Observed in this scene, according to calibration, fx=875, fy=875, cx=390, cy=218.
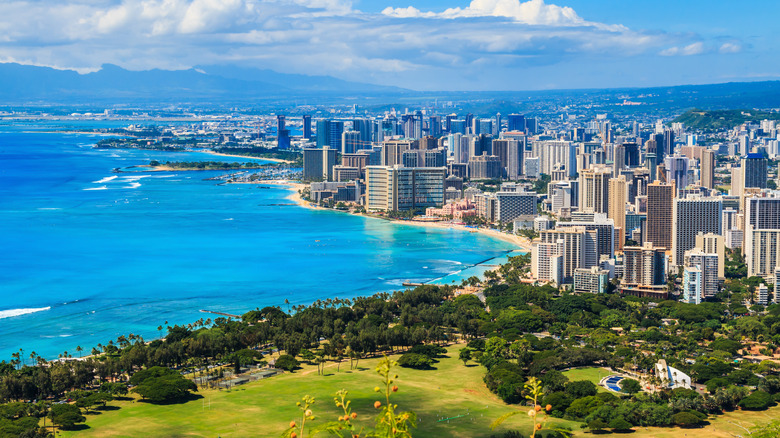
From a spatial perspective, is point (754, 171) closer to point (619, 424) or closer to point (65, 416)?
point (619, 424)

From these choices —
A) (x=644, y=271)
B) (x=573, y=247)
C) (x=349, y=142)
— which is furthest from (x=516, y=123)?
(x=644, y=271)

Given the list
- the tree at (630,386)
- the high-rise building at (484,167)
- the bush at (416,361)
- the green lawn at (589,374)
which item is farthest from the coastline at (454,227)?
the tree at (630,386)

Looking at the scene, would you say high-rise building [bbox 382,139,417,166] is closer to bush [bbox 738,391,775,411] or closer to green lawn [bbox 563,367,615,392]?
green lawn [bbox 563,367,615,392]

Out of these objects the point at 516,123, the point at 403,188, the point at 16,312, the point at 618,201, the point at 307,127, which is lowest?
the point at 16,312

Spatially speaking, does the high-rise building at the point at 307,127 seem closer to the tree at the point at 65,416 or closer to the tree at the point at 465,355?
the tree at the point at 465,355

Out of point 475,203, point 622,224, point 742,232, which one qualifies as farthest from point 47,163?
point 742,232

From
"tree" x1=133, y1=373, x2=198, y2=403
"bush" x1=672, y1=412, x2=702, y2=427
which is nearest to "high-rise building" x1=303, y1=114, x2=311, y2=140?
"tree" x1=133, y1=373, x2=198, y2=403
